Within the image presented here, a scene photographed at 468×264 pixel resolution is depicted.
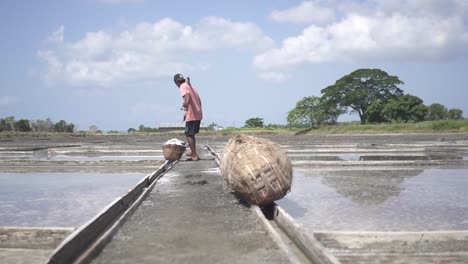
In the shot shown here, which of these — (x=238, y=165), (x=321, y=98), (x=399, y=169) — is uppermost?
(x=321, y=98)

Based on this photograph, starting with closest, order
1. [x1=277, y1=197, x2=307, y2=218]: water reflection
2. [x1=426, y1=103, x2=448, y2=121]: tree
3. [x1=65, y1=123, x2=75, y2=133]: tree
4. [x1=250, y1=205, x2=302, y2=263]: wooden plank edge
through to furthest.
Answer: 1. [x1=250, y1=205, x2=302, y2=263]: wooden plank edge
2. [x1=277, y1=197, x2=307, y2=218]: water reflection
3. [x1=65, y1=123, x2=75, y2=133]: tree
4. [x1=426, y1=103, x2=448, y2=121]: tree

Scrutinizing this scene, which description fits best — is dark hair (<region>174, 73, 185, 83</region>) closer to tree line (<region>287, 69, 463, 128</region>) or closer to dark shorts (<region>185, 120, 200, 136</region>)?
dark shorts (<region>185, 120, 200, 136</region>)

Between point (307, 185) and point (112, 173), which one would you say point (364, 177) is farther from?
point (112, 173)

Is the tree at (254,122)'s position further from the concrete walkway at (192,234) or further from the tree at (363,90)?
the concrete walkway at (192,234)

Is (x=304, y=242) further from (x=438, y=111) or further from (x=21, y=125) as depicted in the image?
(x=438, y=111)

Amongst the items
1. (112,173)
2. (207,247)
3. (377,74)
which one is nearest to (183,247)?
(207,247)

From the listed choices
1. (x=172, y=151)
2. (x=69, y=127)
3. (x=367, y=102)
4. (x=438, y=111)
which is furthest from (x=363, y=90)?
(x=172, y=151)

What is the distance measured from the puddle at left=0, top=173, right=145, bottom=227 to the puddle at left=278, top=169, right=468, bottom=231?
2.58m

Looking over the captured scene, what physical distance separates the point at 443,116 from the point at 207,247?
71016 mm

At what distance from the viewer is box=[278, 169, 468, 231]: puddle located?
440 cm

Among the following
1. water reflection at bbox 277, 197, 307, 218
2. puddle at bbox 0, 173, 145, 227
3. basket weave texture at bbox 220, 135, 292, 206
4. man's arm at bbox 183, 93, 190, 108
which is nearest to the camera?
basket weave texture at bbox 220, 135, 292, 206

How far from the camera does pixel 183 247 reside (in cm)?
291

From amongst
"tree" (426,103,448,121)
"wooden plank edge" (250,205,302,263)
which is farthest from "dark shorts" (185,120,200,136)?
"tree" (426,103,448,121)

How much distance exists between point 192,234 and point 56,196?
12.7 ft
